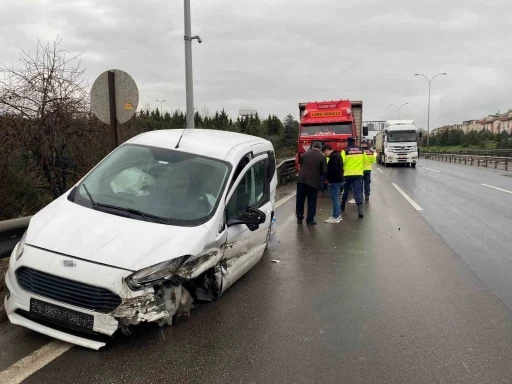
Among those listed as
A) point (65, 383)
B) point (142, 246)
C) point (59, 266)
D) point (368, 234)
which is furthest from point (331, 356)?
point (368, 234)

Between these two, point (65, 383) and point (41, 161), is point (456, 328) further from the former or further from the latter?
point (41, 161)

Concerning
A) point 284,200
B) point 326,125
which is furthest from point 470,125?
point 284,200

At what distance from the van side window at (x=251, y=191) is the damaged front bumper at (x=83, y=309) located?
1.34m

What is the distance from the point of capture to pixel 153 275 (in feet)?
11.3

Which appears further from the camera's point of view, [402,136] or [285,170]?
[402,136]

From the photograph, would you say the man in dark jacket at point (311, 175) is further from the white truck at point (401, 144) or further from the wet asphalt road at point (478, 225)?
the white truck at point (401, 144)

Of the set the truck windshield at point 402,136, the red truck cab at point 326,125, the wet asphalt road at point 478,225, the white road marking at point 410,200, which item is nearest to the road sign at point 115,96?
the wet asphalt road at point 478,225

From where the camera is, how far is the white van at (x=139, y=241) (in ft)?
10.9

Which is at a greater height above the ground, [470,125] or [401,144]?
[470,125]

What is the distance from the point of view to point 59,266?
334 centimetres

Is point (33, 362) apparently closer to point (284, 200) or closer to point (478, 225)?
point (478, 225)

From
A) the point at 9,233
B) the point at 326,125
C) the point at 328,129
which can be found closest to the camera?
the point at 9,233

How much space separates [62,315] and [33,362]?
1.25 ft

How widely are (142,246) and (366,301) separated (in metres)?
2.55
